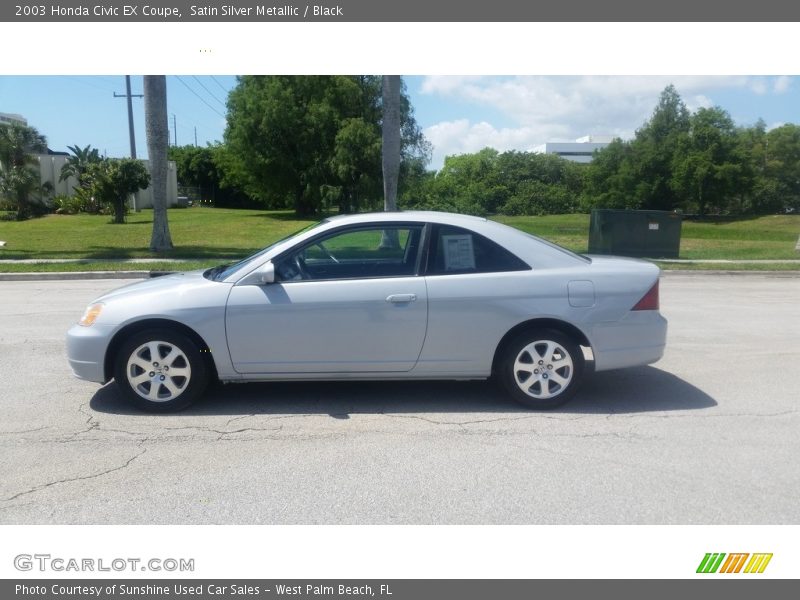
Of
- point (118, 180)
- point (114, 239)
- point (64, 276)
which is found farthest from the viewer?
point (118, 180)

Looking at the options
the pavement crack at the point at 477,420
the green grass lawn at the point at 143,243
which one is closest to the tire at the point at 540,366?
the pavement crack at the point at 477,420

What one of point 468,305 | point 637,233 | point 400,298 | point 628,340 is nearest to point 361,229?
point 400,298

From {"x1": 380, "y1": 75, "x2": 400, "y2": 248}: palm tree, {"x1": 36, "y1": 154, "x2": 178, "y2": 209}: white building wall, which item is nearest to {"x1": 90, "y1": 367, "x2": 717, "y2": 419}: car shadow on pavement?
{"x1": 380, "y1": 75, "x2": 400, "y2": 248}: palm tree

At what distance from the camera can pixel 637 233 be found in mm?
20562

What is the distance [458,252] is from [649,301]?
5.16 ft

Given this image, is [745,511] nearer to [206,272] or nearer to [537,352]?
[537,352]

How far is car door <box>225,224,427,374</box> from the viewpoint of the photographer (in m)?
5.36

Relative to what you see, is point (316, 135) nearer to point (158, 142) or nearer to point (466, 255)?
point (158, 142)

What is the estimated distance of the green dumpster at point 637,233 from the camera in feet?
67.1

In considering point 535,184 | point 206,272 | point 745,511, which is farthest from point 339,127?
point 745,511

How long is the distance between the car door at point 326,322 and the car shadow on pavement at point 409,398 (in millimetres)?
376

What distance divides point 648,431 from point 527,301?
4.24 ft

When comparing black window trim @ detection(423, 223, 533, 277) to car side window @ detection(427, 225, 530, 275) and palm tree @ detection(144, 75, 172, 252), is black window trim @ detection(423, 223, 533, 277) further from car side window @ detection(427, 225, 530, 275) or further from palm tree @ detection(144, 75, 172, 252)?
palm tree @ detection(144, 75, 172, 252)

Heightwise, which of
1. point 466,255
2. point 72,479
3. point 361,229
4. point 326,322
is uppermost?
point 361,229
